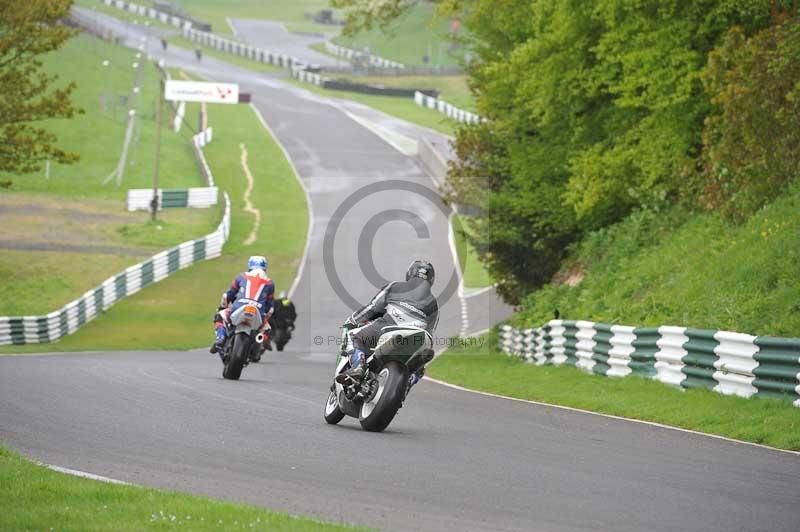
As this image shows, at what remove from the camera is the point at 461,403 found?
17.1 meters

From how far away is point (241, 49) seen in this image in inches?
4801

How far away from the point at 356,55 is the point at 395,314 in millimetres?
104301

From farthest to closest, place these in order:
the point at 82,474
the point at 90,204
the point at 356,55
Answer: the point at 356,55, the point at 90,204, the point at 82,474

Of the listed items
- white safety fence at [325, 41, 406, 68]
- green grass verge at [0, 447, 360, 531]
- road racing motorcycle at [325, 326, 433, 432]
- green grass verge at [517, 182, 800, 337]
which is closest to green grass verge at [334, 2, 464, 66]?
white safety fence at [325, 41, 406, 68]

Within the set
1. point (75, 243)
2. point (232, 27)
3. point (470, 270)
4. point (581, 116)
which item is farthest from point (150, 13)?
point (581, 116)

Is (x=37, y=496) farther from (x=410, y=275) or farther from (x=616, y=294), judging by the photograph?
(x=616, y=294)

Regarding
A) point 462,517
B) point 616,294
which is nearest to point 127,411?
point 462,517

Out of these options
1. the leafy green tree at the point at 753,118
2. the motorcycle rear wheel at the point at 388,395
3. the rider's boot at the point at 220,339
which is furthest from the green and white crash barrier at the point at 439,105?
the motorcycle rear wheel at the point at 388,395

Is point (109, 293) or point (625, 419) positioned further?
point (109, 293)

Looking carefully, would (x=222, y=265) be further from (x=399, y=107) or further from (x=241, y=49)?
(x=241, y=49)

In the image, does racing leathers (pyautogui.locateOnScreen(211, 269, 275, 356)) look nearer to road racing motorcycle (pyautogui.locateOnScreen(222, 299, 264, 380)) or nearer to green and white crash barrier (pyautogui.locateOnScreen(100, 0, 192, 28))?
road racing motorcycle (pyautogui.locateOnScreen(222, 299, 264, 380))

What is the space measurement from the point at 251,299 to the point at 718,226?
29.3ft
